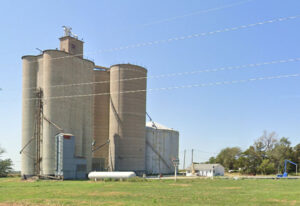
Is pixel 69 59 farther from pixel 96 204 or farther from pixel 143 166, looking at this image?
pixel 96 204

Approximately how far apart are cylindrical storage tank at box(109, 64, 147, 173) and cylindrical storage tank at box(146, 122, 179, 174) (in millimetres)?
5726

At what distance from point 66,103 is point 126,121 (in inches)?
660

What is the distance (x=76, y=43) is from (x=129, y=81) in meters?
15.5

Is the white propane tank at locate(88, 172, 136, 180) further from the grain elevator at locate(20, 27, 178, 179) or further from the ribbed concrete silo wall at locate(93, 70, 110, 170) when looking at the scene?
the ribbed concrete silo wall at locate(93, 70, 110, 170)

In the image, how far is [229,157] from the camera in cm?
12369

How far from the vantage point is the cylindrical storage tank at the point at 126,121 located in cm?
7525

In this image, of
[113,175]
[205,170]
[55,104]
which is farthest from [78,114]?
[205,170]

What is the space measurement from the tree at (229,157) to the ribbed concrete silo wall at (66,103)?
63679mm

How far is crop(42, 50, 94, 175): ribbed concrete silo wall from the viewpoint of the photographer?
6125cm

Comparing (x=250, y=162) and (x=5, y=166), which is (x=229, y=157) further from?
(x=5, y=166)

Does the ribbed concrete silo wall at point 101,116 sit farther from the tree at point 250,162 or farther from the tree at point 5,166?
the tree at point 250,162

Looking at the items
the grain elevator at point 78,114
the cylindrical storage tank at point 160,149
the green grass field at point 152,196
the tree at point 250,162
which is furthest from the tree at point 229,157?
the green grass field at point 152,196

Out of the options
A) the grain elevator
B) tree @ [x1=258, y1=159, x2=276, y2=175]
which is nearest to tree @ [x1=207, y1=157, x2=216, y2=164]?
tree @ [x1=258, y1=159, x2=276, y2=175]

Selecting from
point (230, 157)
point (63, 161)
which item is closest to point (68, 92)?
point (63, 161)
